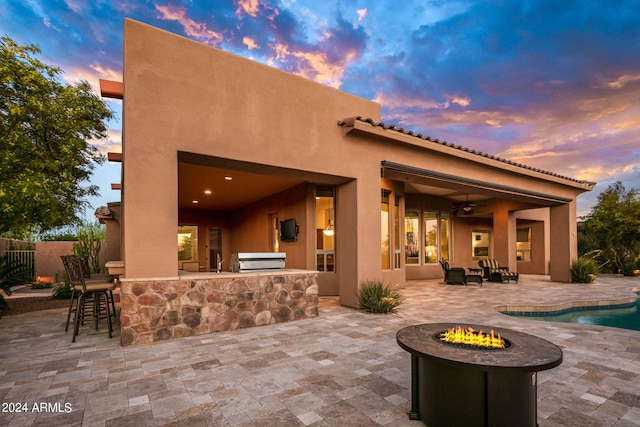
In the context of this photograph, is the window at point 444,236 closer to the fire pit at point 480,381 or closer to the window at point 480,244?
the window at point 480,244

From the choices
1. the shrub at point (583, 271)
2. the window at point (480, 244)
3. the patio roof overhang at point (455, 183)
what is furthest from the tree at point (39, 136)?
the shrub at point (583, 271)

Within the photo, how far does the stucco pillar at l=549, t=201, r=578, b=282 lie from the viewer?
498 inches

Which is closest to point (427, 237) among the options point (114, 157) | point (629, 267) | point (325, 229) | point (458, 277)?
point (458, 277)

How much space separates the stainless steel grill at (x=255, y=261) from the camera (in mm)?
5602

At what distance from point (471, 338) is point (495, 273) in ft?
37.8

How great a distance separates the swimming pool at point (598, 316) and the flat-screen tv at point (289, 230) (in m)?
5.63

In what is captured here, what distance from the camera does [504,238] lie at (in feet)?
48.0

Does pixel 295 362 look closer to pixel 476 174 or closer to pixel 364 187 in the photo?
pixel 364 187

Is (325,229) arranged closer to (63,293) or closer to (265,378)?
(265,378)

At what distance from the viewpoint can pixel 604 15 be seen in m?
9.76

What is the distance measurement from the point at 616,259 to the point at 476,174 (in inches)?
559

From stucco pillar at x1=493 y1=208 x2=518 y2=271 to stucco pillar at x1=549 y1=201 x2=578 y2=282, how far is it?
5.29ft

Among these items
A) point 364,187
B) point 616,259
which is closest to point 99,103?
point 364,187

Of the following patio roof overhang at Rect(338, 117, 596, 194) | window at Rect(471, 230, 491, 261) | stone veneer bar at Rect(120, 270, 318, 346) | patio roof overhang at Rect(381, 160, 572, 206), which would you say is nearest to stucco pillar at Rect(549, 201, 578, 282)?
patio roof overhang at Rect(381, 160, 572, 206)
